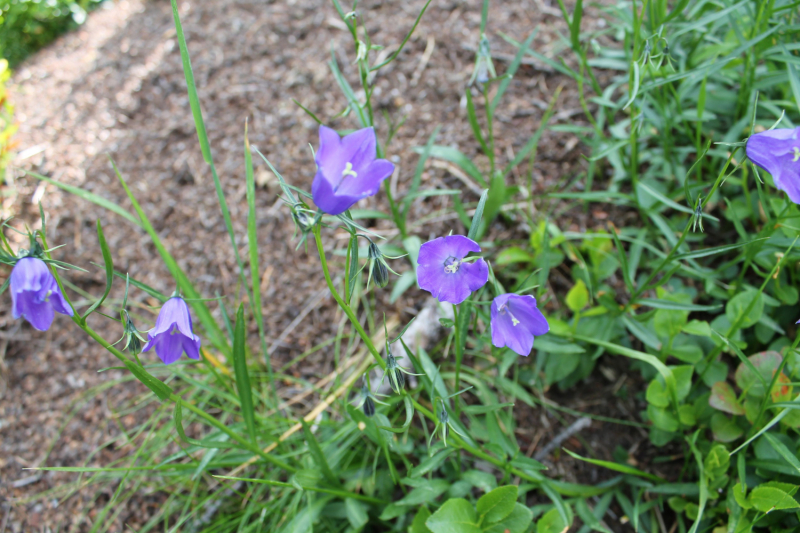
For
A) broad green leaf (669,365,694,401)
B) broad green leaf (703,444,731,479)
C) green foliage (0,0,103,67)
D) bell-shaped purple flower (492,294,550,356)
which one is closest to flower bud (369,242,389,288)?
bell-shaped purple flower (492,294,550,356)

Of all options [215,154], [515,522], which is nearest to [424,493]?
[515,522]

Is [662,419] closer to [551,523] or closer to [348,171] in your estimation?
[551,523]

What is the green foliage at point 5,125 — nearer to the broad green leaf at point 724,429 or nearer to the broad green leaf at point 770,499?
the broad green leaf at point 724,429

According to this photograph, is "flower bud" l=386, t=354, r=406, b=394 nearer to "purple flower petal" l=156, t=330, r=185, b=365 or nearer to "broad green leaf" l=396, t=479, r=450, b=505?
"broad green leaf" l=396, t=479, r=450, b=505

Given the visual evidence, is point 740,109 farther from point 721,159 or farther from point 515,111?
point 515,111

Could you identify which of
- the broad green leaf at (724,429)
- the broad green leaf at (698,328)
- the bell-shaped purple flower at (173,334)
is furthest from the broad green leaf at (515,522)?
the bell-shaped purple flower at (173,334)

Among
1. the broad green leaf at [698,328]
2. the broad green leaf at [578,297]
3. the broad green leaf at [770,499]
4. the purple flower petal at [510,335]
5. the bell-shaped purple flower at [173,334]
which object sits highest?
the bell-shaped purple flower at [173,334]

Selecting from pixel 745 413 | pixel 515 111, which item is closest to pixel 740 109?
pixel 515 111
